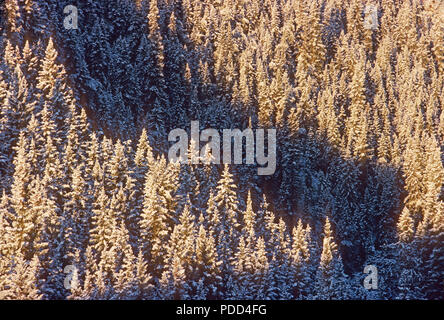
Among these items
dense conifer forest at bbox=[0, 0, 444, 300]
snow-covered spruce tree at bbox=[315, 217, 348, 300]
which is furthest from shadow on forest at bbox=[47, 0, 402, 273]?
snow-covered spruce tree at bbox=[315, 217, 348, 300]

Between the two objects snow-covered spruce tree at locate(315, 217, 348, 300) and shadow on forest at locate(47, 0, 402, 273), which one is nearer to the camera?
snow-covered spruce tree at locate(315, 217, 348, 300)

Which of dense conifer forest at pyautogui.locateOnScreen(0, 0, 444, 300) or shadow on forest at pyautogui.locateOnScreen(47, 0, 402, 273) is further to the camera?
shadow on forest at pyautogui.locateOnScreen(47, 0, 402, 273)

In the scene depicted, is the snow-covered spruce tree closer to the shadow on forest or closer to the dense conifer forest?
the dense conifer forest

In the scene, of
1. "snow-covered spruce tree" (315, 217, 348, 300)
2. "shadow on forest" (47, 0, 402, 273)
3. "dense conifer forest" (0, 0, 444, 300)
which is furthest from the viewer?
"shadow on forest" (47, 0, 402, 273)

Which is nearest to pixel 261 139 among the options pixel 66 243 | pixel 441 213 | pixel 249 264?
pixel 441 213

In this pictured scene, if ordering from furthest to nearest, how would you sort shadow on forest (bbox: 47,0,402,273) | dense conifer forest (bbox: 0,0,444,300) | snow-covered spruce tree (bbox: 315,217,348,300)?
shadow on forest (bbox: 47,0,402,273) < snow-covered spruce tree (bbox: 315,217,348,300) < dense conifer forest (bbox: 0,0,444,300)

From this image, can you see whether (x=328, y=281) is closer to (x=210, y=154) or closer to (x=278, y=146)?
(x=210, y=154)

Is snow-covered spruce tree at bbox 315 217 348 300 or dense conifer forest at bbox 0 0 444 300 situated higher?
dense conifer forest at bbox 0 0 444 300

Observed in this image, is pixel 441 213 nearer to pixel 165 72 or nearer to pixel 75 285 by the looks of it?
pixel 75 285

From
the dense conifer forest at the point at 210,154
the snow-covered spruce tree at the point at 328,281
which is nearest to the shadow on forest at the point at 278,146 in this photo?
the dense conifer forest at the point at 210,154
